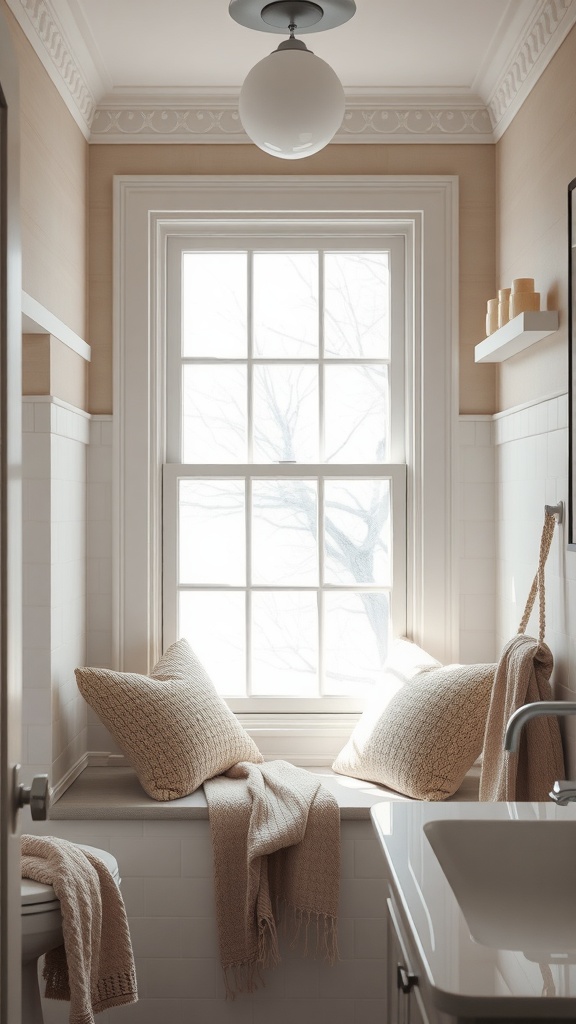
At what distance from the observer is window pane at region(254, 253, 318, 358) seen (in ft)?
10.8

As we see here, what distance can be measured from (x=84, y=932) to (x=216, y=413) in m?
1.74

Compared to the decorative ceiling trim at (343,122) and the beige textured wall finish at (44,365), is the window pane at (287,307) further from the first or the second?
the beige textured wall finish at (44,365)

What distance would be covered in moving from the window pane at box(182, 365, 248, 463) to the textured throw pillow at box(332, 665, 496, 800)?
3.41ft

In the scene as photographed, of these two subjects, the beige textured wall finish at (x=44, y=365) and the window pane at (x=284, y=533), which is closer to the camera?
the beige textured wall finish at (x=44, y=365)

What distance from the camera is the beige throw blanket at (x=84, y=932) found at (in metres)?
2.08

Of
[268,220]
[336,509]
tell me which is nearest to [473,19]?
[268,220]

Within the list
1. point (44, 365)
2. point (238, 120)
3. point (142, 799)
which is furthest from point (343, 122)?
point (142, 799)

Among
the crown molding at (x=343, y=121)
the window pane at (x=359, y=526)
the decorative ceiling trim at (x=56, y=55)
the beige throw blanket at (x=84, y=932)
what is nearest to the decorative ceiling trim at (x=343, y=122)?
the crown molding at (x=343, y=121)

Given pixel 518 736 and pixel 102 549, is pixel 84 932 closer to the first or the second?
pixel 518 736

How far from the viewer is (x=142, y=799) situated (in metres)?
2.76

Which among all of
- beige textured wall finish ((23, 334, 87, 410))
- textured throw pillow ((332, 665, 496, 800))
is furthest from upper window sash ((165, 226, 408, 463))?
textured throw pillow ((332, 665, 496, 800))

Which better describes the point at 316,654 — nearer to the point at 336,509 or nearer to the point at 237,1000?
the point at 336,509

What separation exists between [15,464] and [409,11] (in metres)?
1.89

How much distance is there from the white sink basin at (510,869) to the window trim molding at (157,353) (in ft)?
5.21
